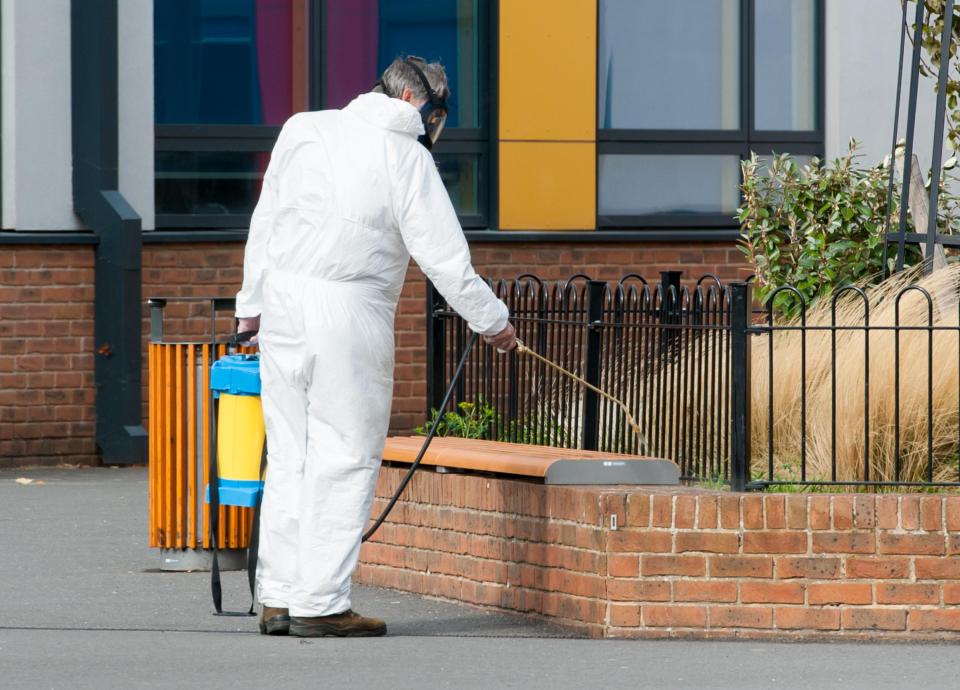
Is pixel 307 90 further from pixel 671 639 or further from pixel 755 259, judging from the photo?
pixel 671 639

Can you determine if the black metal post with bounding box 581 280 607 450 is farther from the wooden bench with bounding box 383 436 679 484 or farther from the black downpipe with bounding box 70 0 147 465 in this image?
the black downpipe with bounding box 70 0 147 465

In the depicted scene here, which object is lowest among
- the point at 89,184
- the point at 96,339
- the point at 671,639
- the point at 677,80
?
the point at 671,639

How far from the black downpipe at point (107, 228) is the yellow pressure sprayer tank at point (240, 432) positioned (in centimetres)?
528

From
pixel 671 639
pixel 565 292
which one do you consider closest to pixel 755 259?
pixel 565 292

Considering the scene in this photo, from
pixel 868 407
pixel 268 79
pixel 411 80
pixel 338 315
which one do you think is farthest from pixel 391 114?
pixel 268 79

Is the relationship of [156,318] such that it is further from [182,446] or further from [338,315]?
[338,315]

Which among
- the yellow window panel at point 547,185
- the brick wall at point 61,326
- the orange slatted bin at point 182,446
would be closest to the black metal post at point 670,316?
the orange slatted bin at point 182,446

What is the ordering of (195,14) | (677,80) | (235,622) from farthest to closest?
(677,80)
(195,14)
(235,622)

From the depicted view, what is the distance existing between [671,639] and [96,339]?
22.4ft

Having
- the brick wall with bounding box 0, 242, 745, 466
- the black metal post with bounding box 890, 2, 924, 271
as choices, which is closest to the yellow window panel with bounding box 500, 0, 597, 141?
the brick wall with bounding box 0, 242, 745, 466

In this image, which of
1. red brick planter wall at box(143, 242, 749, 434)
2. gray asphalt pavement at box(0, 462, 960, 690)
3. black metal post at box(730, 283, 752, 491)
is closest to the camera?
gray asphalt pavement at box(0, 462, 960, 690)

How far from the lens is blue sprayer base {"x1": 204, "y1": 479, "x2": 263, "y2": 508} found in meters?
7.04

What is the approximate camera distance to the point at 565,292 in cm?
823

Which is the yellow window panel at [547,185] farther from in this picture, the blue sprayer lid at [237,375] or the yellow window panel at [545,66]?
the blue sprayer lid at [237,375]
